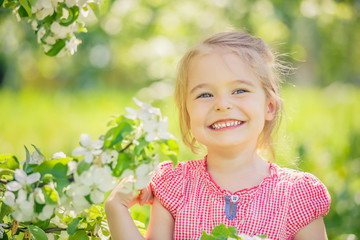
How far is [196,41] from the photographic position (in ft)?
10.1

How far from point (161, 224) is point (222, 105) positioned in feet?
1.59

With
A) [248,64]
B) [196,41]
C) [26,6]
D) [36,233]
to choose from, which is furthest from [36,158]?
[196,41]

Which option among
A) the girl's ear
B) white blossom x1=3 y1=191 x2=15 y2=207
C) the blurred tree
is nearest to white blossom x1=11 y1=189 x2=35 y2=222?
white blossom x1=3 y1=191 x2=15 y2=207

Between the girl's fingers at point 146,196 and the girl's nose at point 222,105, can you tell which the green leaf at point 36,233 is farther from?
the girl's nose at point 222,105

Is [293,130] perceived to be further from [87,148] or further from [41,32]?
[87,148]

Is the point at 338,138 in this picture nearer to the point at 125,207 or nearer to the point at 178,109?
the point at 178,109

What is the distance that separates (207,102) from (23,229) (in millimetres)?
749

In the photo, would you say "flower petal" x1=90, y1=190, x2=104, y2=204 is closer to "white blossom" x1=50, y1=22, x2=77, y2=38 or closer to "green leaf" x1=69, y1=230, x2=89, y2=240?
"green leaf" x1=69, y1=230, x2=89, y2=240

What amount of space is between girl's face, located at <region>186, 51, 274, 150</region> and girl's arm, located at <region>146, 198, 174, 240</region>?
0.95 ft

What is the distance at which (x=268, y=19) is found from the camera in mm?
5023

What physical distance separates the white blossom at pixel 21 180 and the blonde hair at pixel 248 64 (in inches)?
30.9

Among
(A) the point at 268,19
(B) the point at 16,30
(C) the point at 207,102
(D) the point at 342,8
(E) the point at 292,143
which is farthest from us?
(B) the point at 16,30

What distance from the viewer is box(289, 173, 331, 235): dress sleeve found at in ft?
5.94

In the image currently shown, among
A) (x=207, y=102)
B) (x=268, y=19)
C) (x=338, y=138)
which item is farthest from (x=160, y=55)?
(x=207, y=102)
